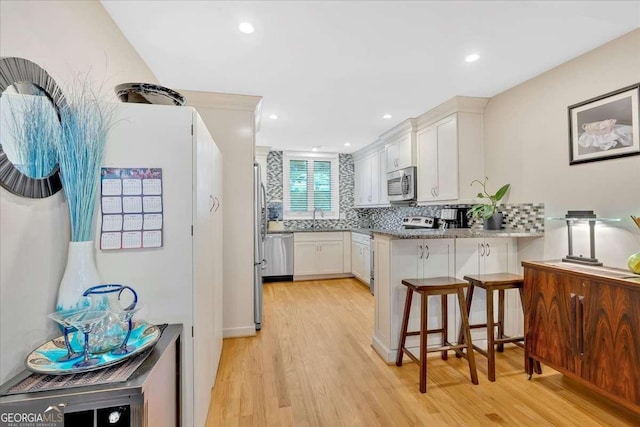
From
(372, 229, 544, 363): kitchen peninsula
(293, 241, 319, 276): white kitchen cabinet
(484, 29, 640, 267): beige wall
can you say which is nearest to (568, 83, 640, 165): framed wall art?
(484, 29, 640, 267): beige wall

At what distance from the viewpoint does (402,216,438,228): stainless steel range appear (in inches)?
155

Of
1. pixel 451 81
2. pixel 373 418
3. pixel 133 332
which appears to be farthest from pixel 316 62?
pixel 373 418

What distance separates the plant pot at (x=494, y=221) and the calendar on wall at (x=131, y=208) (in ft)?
9.55

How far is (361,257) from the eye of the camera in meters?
5.00

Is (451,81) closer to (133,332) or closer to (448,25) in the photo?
(448,25)

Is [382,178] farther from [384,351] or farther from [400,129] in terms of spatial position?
[384,351]

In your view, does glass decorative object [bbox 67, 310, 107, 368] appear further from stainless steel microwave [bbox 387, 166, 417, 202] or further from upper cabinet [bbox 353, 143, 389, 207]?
upper cabinet [bbox 353, 143, 389, 207]

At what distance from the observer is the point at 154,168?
1.40 meters

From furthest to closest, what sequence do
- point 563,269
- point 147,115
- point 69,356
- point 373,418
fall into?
1. point 563,269
2. point 373,418
3. point 147,115
4. point 69,356

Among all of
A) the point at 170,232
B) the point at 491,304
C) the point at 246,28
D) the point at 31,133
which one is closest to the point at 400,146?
the point at 491,304

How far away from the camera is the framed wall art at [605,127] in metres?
1.93

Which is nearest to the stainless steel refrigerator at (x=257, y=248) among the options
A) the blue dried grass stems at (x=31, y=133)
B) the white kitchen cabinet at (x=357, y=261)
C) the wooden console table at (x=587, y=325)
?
the blue dried grass stems at (x=31, y=133)

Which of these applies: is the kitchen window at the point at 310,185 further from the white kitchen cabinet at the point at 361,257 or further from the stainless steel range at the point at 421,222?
the stainless steel range at the point at 421,222

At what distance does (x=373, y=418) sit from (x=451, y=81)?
2798 millimetres
